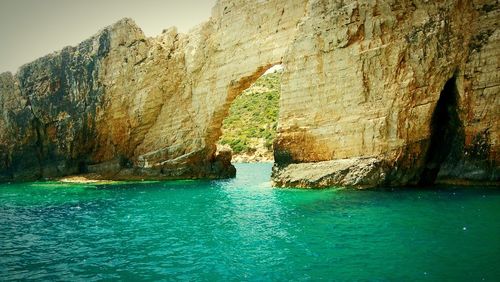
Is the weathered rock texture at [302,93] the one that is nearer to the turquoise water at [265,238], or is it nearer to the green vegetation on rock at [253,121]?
the turquoise water at [265,238]

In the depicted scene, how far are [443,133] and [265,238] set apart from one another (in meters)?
12.6

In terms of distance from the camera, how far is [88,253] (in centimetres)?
853

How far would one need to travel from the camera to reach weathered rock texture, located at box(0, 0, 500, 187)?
54.9 feet

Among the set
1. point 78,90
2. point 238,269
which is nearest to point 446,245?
point 238,269

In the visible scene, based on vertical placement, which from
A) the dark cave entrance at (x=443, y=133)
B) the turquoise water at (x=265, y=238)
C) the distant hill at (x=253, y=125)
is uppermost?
the distant hill at (x=253, y=125)

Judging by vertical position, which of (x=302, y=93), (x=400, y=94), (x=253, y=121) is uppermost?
(x=253, y=121)

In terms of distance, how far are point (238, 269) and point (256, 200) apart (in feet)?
27.3

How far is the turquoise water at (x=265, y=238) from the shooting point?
708cm

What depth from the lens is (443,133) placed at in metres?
18.1

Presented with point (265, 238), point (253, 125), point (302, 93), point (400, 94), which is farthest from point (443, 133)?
point (253, 125)

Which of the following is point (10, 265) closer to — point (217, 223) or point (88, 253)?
point (88, 253)

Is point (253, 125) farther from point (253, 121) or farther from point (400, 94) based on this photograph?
point (400, 94)

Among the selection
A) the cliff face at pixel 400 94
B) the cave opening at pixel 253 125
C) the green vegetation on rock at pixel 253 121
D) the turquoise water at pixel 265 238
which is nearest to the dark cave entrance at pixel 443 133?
the cliff face at pixel 400 94

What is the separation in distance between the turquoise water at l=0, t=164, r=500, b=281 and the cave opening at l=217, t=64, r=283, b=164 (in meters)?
29.5
